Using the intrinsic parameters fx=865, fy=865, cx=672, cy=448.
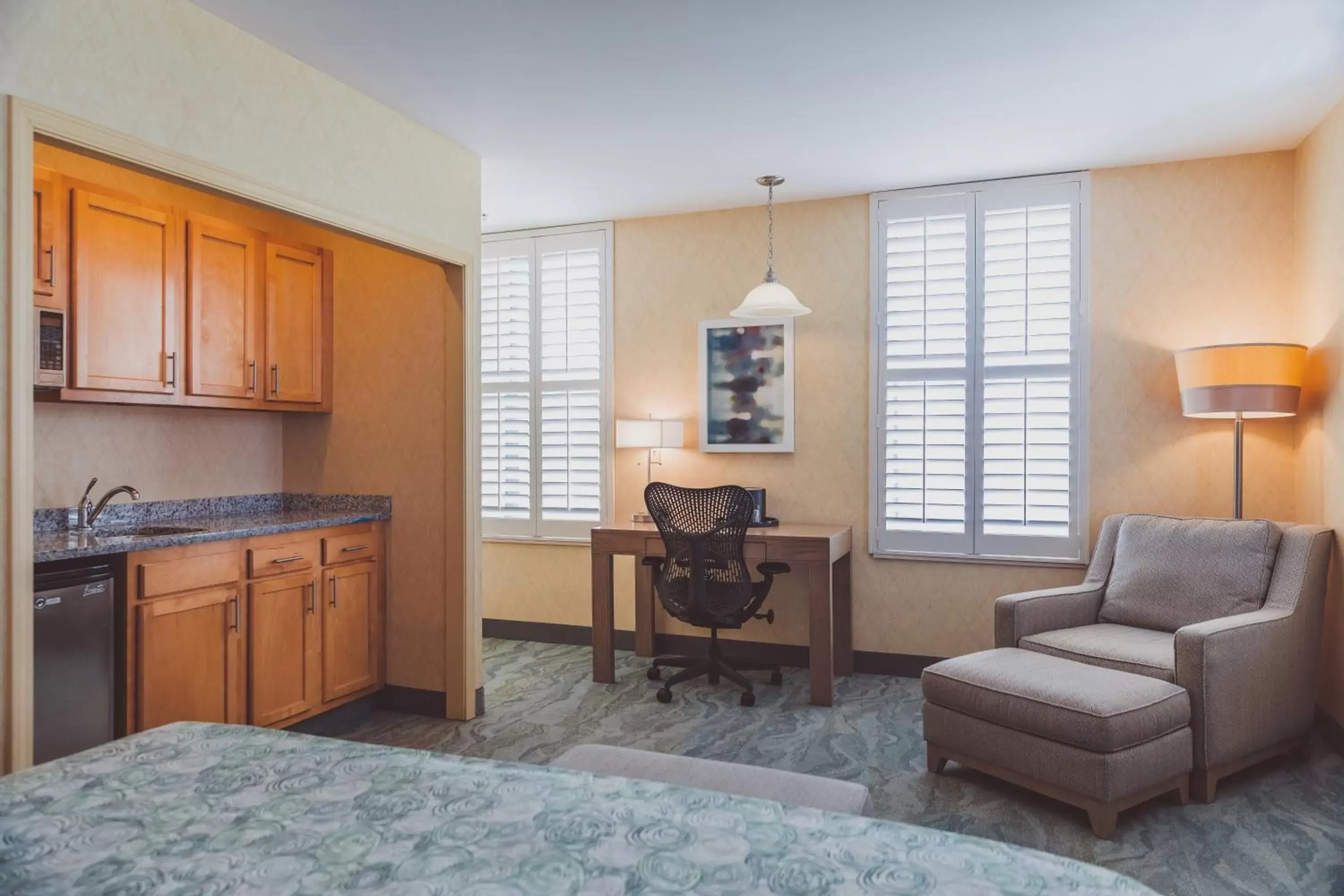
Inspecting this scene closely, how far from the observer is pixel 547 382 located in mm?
5395

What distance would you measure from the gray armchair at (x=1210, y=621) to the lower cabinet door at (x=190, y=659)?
3.03 m

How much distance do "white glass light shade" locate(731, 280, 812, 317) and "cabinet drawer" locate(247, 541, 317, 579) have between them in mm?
2330

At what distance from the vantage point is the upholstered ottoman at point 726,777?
172cm

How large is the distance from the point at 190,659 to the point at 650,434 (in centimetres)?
255

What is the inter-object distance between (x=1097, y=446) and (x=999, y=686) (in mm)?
1812

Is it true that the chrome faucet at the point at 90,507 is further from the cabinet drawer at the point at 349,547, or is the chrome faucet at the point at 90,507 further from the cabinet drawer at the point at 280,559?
the cabinet drawer at the point at 349,547

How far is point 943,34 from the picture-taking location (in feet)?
9.49

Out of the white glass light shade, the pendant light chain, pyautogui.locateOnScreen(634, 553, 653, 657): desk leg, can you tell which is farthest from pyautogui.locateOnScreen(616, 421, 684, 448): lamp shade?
the pendant light chain

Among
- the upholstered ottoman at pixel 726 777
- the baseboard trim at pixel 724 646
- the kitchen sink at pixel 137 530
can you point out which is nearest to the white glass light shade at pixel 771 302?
the baseboard trim at pixel 724 646

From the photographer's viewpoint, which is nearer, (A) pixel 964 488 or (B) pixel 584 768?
(B) pixel 584 768

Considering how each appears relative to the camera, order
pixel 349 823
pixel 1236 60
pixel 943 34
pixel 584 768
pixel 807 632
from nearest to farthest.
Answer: pixel 349 823 → pixel 584 768 → pixel 943 34 → pixel 1236 60 → pixel 807 632

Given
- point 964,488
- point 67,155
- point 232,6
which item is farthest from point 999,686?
point 67,155

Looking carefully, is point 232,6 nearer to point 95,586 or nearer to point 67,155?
point 67,155

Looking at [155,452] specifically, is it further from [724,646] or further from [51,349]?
[724,646]
